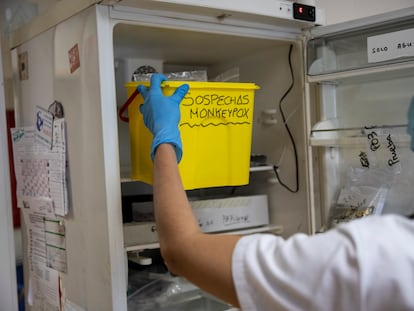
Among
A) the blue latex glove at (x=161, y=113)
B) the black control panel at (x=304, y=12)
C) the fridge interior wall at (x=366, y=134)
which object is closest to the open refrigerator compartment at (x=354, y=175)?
the fridge interior wall at (x=366, y=134)

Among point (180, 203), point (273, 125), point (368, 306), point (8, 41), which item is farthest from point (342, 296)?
point (8, 41)

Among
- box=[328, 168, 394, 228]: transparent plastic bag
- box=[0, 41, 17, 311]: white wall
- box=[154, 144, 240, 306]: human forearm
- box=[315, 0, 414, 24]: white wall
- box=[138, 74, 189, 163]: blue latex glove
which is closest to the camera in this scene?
box=[154, 144, 240, 306]: human forearm

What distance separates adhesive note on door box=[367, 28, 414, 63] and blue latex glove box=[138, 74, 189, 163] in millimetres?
475

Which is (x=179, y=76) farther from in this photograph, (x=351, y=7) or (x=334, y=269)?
(x=351, y=7)

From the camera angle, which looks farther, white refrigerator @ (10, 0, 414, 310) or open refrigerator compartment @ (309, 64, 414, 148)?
open refrigerator compartment @ (309, 64, 414, 148)

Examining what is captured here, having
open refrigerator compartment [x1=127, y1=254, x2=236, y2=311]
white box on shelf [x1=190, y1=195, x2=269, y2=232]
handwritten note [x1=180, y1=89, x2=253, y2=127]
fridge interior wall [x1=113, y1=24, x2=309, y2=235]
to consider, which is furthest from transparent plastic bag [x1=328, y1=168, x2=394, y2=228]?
open refrigerator compartment [x1=127, y1=254, x2=236, y2=311]

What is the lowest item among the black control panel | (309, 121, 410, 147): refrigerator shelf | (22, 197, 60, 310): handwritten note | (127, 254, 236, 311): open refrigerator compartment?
(127, 254, 236, 311): open refrigerator compartment

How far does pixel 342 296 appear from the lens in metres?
0.62

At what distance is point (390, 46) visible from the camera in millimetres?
1128

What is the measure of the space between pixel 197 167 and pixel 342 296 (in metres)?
0.65

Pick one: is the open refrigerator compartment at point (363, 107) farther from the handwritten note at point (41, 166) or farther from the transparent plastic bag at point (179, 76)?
the handwritten note at point (41, 166)

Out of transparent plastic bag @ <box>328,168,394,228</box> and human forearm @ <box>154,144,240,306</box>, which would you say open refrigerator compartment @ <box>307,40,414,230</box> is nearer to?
transparent plastic bag @ <box>328,168,394,228</box>

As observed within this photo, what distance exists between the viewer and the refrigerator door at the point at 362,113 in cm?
115

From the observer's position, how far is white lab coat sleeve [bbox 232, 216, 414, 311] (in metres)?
0.59
